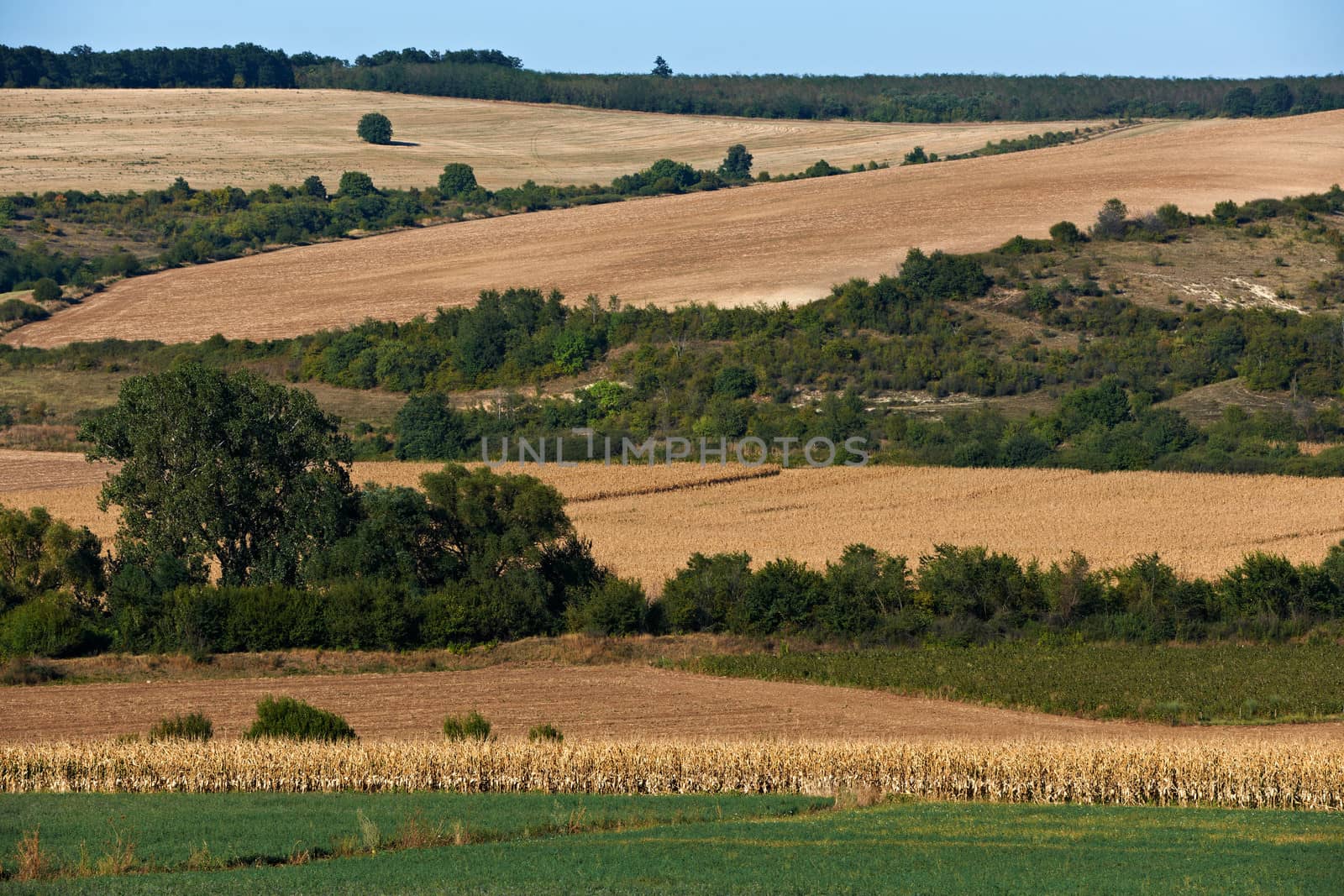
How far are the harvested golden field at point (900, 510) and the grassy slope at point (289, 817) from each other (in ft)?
70.2

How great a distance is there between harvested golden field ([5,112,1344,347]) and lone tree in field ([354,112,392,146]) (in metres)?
30.2

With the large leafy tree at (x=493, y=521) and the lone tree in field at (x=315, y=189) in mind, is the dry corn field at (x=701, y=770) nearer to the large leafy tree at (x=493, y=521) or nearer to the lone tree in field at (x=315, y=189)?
the large leafy tree at (x=493, y=521)

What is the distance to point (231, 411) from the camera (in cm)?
4328

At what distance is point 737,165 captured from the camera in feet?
427

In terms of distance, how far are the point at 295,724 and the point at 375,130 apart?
11933cm

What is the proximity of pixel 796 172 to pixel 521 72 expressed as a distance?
5175 centimetres

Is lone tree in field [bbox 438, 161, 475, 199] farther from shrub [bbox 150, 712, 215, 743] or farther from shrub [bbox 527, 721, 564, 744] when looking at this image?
shrub [bbox 527, 721, 564, 744]

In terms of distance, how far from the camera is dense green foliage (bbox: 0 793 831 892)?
1978 cm

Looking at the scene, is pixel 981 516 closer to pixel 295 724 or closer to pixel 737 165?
pixel 295 724

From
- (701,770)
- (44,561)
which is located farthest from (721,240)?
(701,770)

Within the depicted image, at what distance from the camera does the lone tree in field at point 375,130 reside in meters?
140

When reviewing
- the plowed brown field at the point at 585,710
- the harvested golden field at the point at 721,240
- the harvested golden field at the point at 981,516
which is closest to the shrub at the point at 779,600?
the plowed brown field at the point at 585,710

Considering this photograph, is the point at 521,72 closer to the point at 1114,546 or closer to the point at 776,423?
the point at 776,423

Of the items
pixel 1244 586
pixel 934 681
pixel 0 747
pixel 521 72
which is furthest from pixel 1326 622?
pixel 521 72
